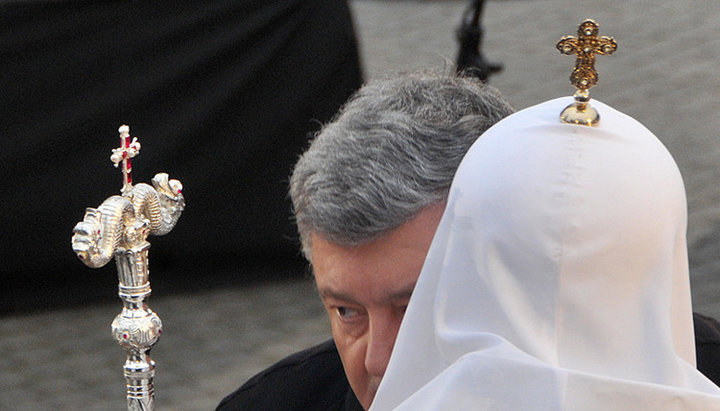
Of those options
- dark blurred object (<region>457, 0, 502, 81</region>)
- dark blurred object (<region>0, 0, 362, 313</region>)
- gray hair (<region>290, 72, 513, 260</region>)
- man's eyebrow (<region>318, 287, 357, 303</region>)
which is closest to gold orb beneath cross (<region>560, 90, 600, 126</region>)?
gray hair (<region>290, 72, 513, 260</region>)

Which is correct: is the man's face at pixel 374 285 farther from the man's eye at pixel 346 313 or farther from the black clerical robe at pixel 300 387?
the black clerical robe at pixel 300 387

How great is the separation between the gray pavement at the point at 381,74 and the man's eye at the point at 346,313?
27.2 inches

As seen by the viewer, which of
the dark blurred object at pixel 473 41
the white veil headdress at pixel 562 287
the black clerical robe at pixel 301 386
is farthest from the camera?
the dark blurred object at pixel 473 41

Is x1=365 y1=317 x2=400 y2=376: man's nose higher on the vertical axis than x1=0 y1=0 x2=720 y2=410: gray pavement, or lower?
lower

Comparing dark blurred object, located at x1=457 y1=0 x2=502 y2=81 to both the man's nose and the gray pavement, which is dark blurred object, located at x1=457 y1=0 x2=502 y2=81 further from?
the man's nose

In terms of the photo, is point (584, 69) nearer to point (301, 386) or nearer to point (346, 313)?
point (346, 313)

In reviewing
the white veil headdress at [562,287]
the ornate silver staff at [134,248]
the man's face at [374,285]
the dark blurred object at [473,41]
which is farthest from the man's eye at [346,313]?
the dark blurred object at [473,41]

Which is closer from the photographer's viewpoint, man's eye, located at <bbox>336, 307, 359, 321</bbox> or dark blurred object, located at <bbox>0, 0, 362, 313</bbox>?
man's eye, located at <bbox>336, 307, 359, 321</bbox>

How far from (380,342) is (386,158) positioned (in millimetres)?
308

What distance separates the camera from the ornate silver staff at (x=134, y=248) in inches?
72.3

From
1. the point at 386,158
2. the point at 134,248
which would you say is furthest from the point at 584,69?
the point at 134,248

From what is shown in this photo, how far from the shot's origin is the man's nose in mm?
1843

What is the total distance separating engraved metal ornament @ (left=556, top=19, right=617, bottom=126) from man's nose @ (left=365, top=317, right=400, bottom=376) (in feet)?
1.86

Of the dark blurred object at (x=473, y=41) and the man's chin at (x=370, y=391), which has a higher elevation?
the dark blurred object at (x=473, y=41)
